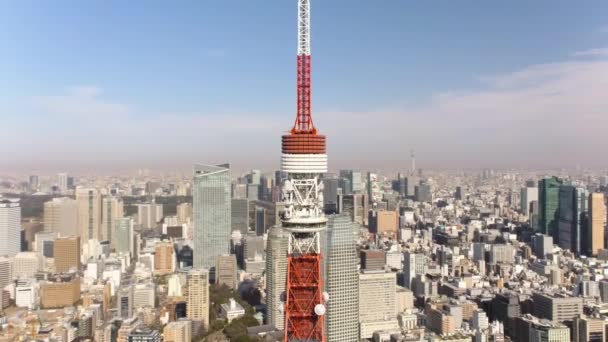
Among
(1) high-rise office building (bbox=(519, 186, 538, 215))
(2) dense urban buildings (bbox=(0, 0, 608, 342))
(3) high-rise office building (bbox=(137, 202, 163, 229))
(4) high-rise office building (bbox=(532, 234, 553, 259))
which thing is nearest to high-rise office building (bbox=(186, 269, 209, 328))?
(2) dense urban buildings (bbox=(0, 0, 608, 342))

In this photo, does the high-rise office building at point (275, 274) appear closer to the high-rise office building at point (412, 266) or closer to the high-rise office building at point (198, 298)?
the high-rise office building at point (198, 298)

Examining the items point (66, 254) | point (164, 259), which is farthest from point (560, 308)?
point (66, 254)

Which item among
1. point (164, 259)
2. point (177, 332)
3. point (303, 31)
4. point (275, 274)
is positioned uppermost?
point (303, 31)

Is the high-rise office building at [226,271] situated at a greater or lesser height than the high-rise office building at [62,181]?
lesser

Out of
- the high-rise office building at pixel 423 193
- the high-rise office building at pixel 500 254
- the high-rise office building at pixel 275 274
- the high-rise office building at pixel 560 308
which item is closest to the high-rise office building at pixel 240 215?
the high-rise office building at pixel 500 254

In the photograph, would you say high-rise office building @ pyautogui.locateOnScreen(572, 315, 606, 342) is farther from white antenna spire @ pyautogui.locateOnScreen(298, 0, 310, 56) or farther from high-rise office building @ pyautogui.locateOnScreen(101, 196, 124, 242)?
high-rise office building @ pyautogui.locateOnScreen(101, 196, 124, 242)

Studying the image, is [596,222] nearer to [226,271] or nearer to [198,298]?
[226,271]
